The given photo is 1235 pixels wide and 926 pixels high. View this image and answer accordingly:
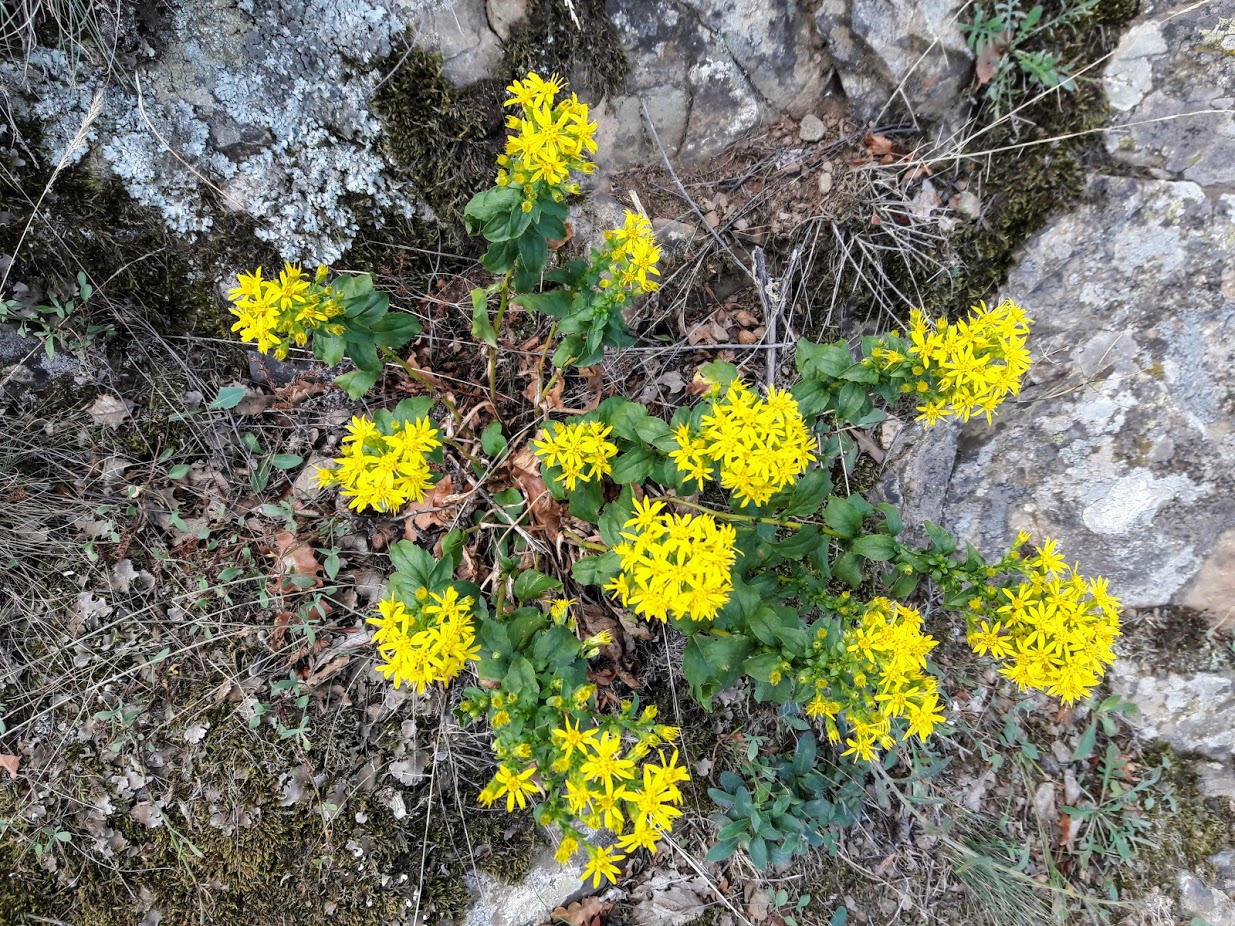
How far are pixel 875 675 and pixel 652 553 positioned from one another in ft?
3.07

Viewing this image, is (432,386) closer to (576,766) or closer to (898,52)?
(576,766)

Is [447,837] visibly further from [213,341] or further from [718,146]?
[718,146]

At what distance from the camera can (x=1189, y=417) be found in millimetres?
3453

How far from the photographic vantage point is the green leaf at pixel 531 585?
3061mm

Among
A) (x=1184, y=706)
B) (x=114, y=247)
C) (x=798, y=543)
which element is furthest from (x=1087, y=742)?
(x=114, y=247)

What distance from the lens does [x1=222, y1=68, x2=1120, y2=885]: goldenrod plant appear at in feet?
8.20

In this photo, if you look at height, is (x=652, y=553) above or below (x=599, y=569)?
above

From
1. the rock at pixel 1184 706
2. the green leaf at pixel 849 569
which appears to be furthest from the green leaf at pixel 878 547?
the rock at pixel 1184 706

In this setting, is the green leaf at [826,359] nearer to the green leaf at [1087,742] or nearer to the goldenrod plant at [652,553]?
the goldenrod plant at [652,553]

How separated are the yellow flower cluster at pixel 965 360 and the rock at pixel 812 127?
172 cm

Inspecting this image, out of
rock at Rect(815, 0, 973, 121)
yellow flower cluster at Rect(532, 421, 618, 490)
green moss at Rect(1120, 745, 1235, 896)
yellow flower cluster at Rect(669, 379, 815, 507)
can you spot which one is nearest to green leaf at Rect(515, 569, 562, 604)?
yellow flower cluster at Rect(532, 421, 618, 490)

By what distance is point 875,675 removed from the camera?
2543 millimetres

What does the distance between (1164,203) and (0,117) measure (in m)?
5.28

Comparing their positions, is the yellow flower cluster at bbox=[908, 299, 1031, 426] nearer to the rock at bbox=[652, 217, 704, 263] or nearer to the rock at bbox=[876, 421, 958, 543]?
the rock at bbox=[876, 421, 958, 543]
